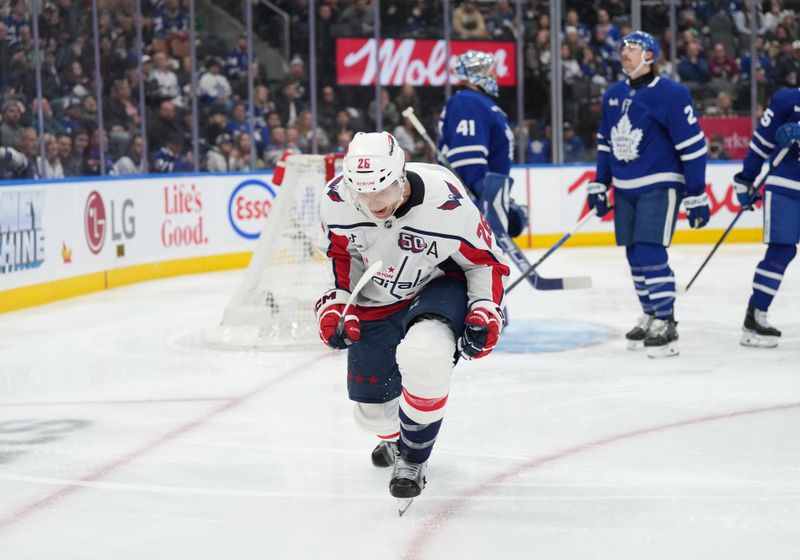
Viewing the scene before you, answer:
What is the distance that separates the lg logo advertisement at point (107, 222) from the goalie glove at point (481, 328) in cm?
498

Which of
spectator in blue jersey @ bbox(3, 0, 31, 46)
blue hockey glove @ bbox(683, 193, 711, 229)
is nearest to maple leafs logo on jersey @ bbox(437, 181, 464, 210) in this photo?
blue hockey glove @ bbox(683, 193, 711, 229)

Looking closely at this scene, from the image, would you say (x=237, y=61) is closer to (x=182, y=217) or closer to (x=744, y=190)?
(x=182, y=217)

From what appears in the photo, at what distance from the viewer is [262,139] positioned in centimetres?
949

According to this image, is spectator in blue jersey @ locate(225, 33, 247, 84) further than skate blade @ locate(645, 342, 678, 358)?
Yes

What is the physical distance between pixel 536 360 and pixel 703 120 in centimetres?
667

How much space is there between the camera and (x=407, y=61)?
10.2 m

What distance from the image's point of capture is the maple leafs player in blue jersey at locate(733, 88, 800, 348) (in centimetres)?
459

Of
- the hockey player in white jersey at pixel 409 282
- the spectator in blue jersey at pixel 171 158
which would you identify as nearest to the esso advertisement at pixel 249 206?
the spectator in blue jersey at pixel 171 158

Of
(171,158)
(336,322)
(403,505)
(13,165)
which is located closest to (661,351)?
(403,505)

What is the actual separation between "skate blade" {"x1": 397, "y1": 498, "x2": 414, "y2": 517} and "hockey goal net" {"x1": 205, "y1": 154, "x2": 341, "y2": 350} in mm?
2356

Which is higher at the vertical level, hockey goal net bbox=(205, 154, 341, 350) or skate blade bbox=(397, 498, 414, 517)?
hockey goal net bbox=(205, 154, 341, 350)

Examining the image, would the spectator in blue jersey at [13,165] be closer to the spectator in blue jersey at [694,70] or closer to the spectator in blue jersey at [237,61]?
the spectator in blue jersey at [237,61]

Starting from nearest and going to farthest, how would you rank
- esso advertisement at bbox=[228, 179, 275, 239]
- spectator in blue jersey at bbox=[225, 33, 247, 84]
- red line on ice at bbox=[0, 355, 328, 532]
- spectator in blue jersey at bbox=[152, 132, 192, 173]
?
red line on ice at bbox=[0, 355, 328, 532] < spectator in blue jersey at bbox=[152, 132, 192, 173] < esso advertisement at bbox=[228, 179, 275, 239] < spectator in blue jersey at bbox=[225, 33, 247, 84]

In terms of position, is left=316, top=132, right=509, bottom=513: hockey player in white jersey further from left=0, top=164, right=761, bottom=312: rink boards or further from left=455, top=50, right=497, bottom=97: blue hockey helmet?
left=0, top=164, right=761, bottom=312: rink boards
